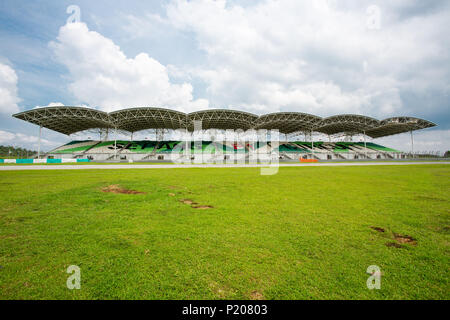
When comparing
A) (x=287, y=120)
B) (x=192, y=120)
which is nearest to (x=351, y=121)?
(x=287, y=120)

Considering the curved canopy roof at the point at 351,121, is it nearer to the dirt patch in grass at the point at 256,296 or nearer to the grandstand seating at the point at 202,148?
the grandstand seating at the point at 202,148

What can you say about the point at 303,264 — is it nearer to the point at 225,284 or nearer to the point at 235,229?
the point at 225,284

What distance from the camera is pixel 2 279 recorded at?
9.05 ft

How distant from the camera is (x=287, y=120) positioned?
52.9 meters

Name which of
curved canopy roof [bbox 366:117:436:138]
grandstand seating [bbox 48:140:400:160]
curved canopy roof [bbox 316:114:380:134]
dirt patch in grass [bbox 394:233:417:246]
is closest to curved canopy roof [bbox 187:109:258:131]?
grandstand seating [bbox 48:140:400:160]

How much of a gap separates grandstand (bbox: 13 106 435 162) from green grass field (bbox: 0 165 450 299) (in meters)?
44.3

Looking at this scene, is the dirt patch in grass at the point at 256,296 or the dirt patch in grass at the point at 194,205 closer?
the dirt patch in grass at the point at 256,296

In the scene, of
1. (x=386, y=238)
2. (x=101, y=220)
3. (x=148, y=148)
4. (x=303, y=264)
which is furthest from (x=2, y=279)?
(x=148, y=148)

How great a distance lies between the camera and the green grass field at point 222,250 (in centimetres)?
257

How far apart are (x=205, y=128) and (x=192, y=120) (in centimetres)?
1004

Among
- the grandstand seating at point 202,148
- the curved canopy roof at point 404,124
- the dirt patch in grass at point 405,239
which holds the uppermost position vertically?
the curved canopy roof at point 404,124

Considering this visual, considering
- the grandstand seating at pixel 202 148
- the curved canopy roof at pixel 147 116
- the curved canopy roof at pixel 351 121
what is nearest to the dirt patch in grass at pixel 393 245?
the curved canopy roof at pixel 147 116
